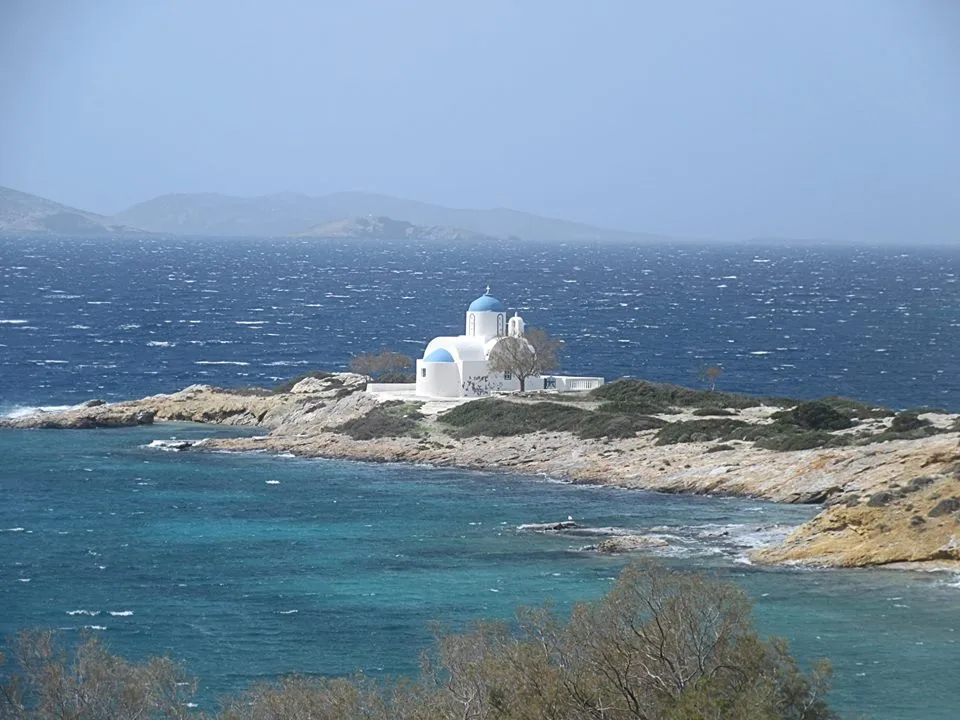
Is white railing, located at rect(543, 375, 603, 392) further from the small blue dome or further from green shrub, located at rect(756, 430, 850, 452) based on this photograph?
green shrub, located at rect(756, 430, 850, 452)

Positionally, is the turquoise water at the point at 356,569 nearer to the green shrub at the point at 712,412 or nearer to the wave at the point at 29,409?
the green shrub at the point at 712,412

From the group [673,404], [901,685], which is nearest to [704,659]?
[901,685]

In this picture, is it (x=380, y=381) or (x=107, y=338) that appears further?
(x=107, y=338)

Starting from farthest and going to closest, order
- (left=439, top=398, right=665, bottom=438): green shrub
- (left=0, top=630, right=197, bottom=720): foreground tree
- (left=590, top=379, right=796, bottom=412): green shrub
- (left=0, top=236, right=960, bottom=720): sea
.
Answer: (left=590, top=379, right=796, bottom=412): green shrub, (left=439, top=398, right=665, bottom=438): green shrub, (left=0, top=236, right=960, bottom=720): sea, (left=0, top=630, right=197, bottom=720): foreground tree

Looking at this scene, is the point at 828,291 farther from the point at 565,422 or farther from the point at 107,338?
the point at 565,422

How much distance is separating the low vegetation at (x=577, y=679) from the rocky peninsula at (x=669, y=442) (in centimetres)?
1868

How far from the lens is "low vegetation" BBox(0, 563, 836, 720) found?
65.3 feet

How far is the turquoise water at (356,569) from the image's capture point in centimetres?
3231

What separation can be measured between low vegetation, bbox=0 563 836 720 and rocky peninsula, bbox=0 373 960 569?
18.7 m

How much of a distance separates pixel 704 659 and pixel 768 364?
8008 centimetres

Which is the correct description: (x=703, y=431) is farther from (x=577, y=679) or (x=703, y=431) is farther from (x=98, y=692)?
(x=98, y=692)

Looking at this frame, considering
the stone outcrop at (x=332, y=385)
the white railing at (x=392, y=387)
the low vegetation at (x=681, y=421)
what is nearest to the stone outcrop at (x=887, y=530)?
the low vegetation at (x=681, y=421)

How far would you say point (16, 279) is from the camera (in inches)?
7087

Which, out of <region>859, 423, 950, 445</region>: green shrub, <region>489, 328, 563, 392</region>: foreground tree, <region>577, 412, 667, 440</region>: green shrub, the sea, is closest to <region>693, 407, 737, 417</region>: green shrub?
<region>577, 412, 667, 440</region>: green shrub
